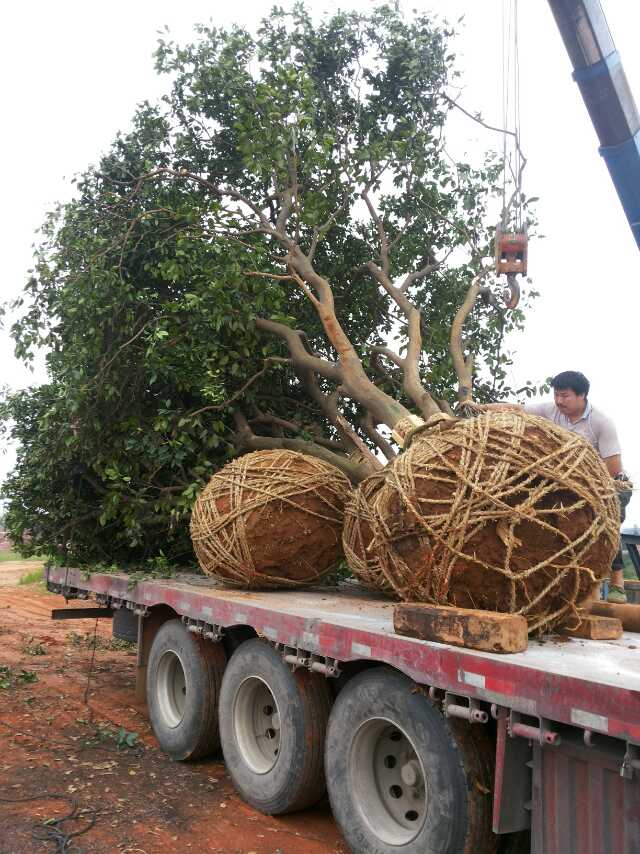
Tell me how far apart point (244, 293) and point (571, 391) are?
12.3ft

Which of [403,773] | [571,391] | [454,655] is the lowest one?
[403,773]

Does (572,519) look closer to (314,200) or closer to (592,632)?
(592,632)

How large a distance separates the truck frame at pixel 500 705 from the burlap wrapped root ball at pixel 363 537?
0.19m

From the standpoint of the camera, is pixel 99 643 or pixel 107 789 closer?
pixel 107 789

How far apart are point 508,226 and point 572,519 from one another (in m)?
5.39

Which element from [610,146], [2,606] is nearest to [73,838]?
[610,146]

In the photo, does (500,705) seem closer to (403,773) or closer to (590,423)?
(403,773)

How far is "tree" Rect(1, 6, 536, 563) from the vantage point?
25.1 feet

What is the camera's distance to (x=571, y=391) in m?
5.32

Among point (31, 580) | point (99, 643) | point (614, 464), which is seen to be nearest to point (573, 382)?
point (614, 464)

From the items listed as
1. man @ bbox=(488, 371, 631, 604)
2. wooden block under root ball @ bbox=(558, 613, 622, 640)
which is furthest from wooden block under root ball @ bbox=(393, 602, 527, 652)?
man @ bbox=(488, 371, 631, 604)

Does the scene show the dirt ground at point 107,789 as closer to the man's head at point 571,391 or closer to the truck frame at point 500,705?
the truck frame at point 500,705

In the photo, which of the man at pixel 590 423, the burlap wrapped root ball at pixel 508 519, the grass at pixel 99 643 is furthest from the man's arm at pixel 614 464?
the grass at pixel 99 643

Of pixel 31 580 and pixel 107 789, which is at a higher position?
pixel 31 580
